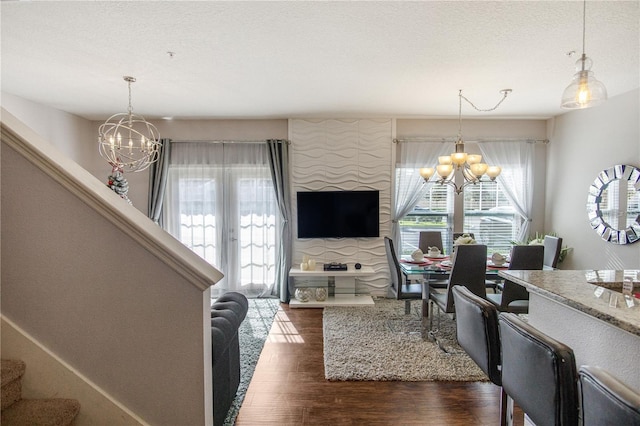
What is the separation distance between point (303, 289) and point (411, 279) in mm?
1583

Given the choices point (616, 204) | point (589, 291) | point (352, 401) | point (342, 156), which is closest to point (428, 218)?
point (342, 156)

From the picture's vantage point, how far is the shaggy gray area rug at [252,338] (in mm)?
2555

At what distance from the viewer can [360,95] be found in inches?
154

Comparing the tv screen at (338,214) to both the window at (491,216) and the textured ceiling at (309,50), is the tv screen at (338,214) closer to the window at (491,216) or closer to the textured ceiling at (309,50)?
the textured ceiling at (309,50)

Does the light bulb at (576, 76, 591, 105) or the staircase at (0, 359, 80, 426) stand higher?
the light bulb at (576, 76, 591, 105)

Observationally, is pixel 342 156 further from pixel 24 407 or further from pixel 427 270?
pixel 24 407

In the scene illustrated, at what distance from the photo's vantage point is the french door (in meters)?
5.10

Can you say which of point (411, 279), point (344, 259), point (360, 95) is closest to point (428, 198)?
point (411, 279)

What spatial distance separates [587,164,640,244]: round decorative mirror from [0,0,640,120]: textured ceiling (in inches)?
37.3

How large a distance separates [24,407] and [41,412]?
0.09 m

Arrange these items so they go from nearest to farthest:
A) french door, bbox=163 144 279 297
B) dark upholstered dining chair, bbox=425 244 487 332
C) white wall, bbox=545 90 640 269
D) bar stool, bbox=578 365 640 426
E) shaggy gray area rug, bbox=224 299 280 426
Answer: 1. bar stool, bbox=578 365 640 426
2. shaggy gray area rug, bbox=224 299 280 426
3. dark upholstered dining chair, bbox=425 244 487 332
4. white wall, bbox=545 90 640 269
5. french door, bbox=163 144 279 297

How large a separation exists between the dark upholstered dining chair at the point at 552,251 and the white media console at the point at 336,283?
2148 millimetres

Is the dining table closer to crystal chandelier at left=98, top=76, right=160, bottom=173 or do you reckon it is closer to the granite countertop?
the granite countertop

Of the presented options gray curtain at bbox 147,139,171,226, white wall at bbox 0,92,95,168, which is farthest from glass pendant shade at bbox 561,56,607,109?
white wall at bbox 0,92,95,168
